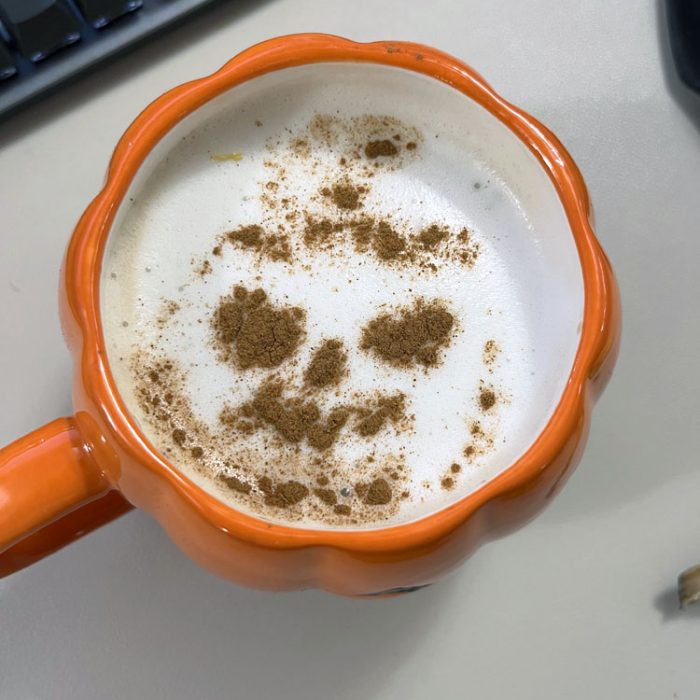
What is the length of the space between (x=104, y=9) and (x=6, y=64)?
0.07 m

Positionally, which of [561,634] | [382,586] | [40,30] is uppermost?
[40,30]

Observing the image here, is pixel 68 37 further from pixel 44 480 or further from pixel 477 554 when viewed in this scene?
pixel 477 554

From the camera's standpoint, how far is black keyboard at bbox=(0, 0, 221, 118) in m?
0.51

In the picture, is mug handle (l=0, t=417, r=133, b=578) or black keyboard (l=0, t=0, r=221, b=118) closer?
mug handle (l=0, t=417, r=133, b=578)

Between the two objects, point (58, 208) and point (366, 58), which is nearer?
point (366, 58)

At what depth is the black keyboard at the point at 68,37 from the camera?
1.66 ft

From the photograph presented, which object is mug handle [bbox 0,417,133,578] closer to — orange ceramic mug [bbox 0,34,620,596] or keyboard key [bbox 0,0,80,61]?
orange ceramic mug [bbox 0,34,620,596]

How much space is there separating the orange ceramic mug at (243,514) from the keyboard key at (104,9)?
158mm

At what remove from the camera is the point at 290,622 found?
531mm

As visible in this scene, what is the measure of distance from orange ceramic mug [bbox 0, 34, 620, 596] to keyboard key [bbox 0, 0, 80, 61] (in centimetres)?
15

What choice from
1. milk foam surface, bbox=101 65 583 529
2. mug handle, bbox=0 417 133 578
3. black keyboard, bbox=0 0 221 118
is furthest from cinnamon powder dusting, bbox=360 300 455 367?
black keyboard, bbox=0 0 221 118

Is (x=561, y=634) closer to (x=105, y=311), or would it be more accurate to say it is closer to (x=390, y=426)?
(x=390, y=426)

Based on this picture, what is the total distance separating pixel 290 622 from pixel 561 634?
0.19 metres

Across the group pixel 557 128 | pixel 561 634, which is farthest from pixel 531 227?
pixel 561 634
